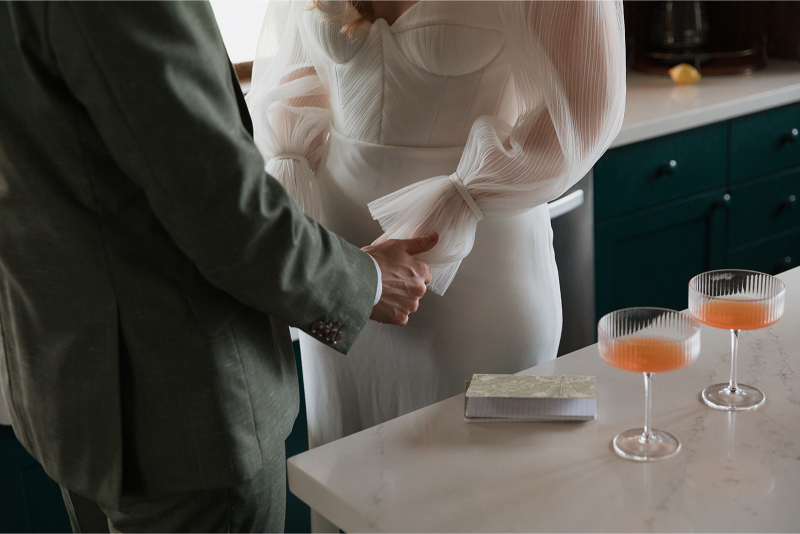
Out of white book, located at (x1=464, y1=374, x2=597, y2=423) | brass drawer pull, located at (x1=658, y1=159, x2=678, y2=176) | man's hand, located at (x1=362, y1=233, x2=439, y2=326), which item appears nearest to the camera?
white book, located at (x1=464, y1=374, x2=597, y2=423)

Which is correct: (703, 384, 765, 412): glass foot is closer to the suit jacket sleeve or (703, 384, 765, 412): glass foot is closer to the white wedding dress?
the white wedding dress

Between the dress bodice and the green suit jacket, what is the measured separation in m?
0.32

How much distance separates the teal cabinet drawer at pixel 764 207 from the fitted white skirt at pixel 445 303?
1.54 metres

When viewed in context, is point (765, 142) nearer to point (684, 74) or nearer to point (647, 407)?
point (684, 74)

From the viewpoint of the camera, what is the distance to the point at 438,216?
3.67ft

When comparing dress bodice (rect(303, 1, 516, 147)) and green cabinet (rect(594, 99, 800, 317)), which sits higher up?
dress bodice (rect(303, 1, 516, 147))

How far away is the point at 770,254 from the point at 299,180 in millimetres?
2010

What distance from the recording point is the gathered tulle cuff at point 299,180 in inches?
51.7

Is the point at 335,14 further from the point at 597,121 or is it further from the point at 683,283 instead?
the point at 683,283

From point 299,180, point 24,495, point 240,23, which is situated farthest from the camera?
point 240,23

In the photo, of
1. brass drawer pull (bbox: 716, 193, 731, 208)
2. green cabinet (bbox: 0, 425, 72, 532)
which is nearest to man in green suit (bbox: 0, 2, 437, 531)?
green cabinet (bbox: 0, 425, 72, 532)

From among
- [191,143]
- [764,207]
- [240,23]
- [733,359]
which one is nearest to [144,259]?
[191,143]

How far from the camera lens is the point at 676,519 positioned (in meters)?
0.73

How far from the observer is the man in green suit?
2.36 ft
